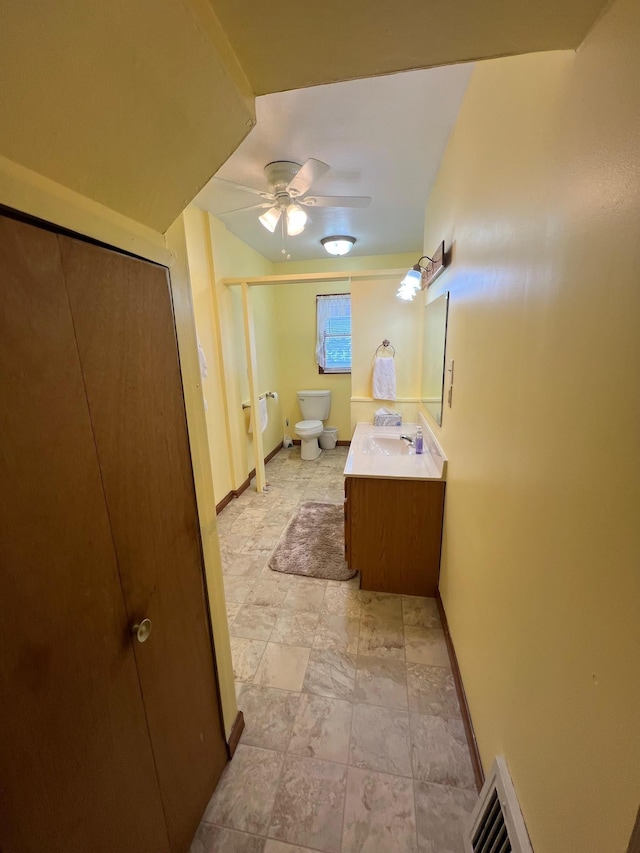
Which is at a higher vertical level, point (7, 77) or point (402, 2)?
point (402, 2)

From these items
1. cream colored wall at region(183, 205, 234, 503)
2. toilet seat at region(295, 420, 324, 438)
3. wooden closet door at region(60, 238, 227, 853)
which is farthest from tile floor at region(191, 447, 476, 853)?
toilet seat at region(295, 420, 324, 438)

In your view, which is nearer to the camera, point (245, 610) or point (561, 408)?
point (561, 408)

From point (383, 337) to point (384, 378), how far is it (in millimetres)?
378

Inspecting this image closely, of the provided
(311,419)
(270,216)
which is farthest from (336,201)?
(311,419)

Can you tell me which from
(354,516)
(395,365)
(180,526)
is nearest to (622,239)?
(180,526)

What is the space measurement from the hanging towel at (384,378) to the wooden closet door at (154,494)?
233 cm

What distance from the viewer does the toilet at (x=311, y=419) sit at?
13.6 ft

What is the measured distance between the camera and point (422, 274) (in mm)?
2463

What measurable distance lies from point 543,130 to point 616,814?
1.30 metres

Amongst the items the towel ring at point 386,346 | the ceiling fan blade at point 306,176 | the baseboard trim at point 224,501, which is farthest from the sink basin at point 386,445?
the ceiling fan blade at point 306,176

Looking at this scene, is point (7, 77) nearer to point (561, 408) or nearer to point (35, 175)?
point (35, 175)

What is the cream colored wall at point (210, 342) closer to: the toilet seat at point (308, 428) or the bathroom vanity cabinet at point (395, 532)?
the toilet seat at point (308, 428)

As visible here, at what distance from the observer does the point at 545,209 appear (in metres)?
0.75

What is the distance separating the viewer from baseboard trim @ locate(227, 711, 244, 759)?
1.23 meters
